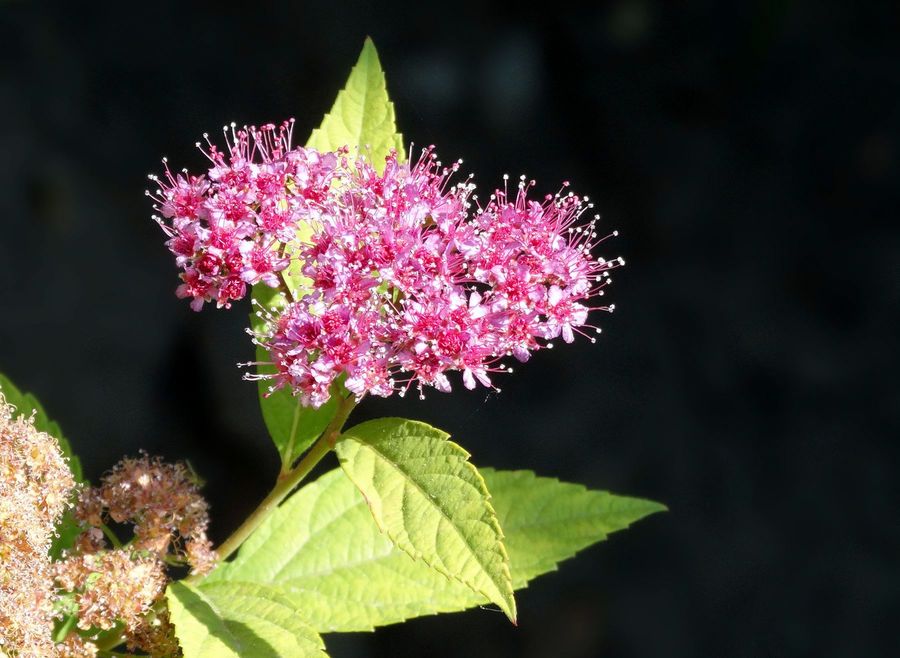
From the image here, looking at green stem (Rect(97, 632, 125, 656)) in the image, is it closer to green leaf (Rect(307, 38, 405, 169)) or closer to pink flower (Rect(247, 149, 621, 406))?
pink flower (Rect(247, 149, 621, 406))

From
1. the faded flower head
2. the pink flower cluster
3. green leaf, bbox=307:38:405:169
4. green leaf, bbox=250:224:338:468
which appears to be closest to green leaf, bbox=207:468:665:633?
green leaf, bbox=250:224:338:468

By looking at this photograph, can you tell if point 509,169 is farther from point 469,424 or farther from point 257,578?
point 257,578

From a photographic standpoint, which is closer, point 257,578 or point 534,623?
point 257,578

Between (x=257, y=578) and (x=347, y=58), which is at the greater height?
(x=347, y=58)

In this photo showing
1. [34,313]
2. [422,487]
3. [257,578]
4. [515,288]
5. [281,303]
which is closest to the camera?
[422,487]

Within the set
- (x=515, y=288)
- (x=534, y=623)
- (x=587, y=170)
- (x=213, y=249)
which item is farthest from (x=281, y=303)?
(x=587, y=170)

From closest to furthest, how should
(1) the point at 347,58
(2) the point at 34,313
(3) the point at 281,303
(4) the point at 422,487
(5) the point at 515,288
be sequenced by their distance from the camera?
(4) the point at 422,487, (5) the point at 515,288, (3) the point at 281,303, (2) the point at 34,313, (1) the point at 347,58

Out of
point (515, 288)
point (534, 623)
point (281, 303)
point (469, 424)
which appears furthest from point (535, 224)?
point (534, 623)

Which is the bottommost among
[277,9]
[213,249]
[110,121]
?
[213,249]
